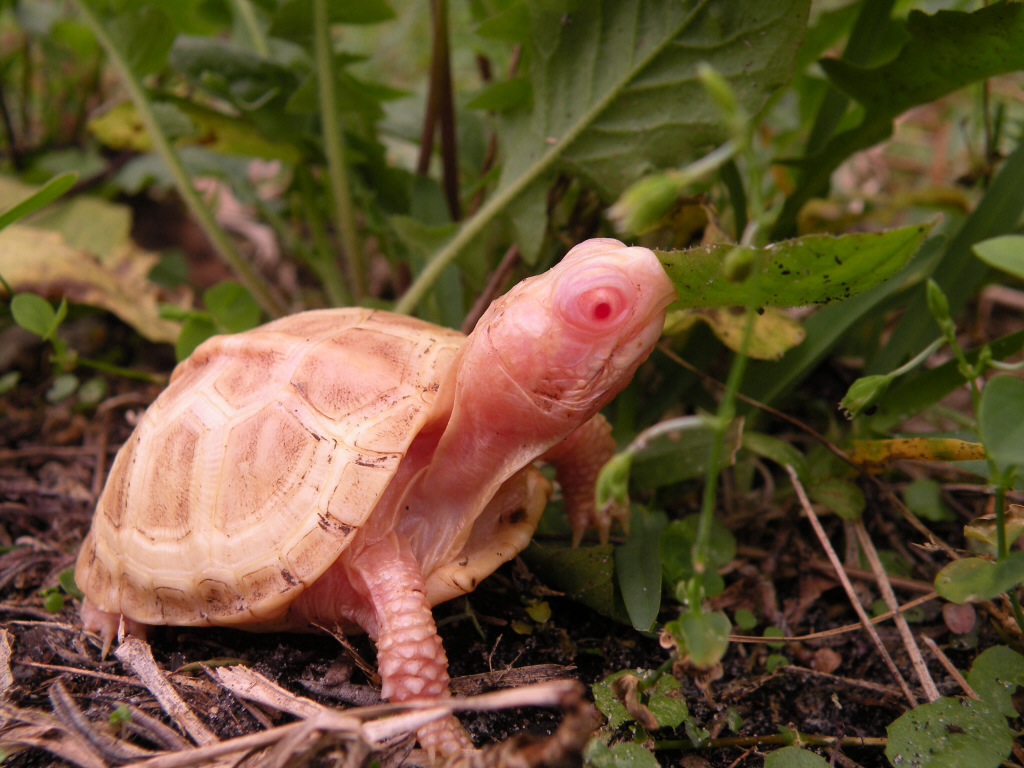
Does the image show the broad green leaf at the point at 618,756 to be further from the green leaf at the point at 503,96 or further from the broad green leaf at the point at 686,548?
the green leaf at the point at 503,96

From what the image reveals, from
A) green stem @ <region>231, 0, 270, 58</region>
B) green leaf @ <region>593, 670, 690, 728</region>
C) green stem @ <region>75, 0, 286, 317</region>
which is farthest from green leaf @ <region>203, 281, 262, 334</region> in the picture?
green leaf @ <region>593, 670, 690, 728</region>

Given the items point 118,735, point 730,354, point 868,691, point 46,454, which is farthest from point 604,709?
point 46,454

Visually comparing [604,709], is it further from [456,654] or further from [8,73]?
[8,73]

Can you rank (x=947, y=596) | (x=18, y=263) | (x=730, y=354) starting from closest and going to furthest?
1. (x=947, y=596)
2. (x=730, y=354)
3. (x=18, y=263)

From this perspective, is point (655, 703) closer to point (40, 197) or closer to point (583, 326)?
point (583, 326)

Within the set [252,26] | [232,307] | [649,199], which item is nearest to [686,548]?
[649,199]

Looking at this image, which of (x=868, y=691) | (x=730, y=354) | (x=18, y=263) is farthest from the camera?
(x=18, y=263)

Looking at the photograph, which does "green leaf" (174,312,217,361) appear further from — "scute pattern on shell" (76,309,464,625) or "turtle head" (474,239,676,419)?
"turtle head" (474,239,676,419)
